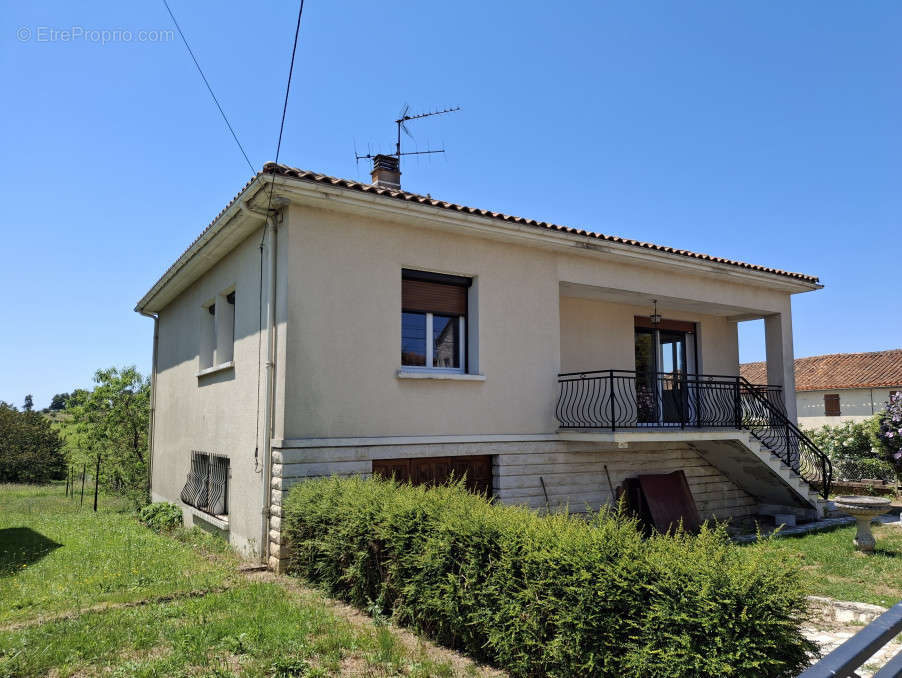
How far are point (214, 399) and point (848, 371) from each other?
34.4 meters

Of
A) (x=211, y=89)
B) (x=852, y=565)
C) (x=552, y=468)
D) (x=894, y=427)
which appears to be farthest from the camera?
(x=894, y=427)

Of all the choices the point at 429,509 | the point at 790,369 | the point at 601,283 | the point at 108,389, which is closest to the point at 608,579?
the point at 429,509

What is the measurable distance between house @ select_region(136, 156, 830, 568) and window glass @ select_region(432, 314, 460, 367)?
1.2 inches

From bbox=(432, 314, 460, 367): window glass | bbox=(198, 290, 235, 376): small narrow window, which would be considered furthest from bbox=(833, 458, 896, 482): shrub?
bbox=(198, 290, 235, 376): small narrow window

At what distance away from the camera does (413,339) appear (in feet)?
30.3

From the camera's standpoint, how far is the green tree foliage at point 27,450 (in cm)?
3103

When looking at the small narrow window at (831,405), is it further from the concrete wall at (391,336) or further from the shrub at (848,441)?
the concrete wall at (391,336)

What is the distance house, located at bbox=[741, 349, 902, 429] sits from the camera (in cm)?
3109

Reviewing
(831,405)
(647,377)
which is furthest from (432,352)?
(831,405)

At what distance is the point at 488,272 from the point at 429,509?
4.99 meters

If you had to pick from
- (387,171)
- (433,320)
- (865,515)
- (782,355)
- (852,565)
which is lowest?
(852,565)

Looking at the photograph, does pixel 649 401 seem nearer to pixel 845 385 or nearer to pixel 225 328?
pixel 225 328

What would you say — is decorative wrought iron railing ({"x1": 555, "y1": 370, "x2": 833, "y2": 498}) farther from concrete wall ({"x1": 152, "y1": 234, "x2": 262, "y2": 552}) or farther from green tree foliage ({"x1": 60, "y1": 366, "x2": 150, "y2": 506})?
green tree foliage ({"x1": 60, "y1": 366, "x2": 150, "y2": 506})

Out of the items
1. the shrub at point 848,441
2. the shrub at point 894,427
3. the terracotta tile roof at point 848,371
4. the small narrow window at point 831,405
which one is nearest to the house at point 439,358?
the shrub at point 894,427
